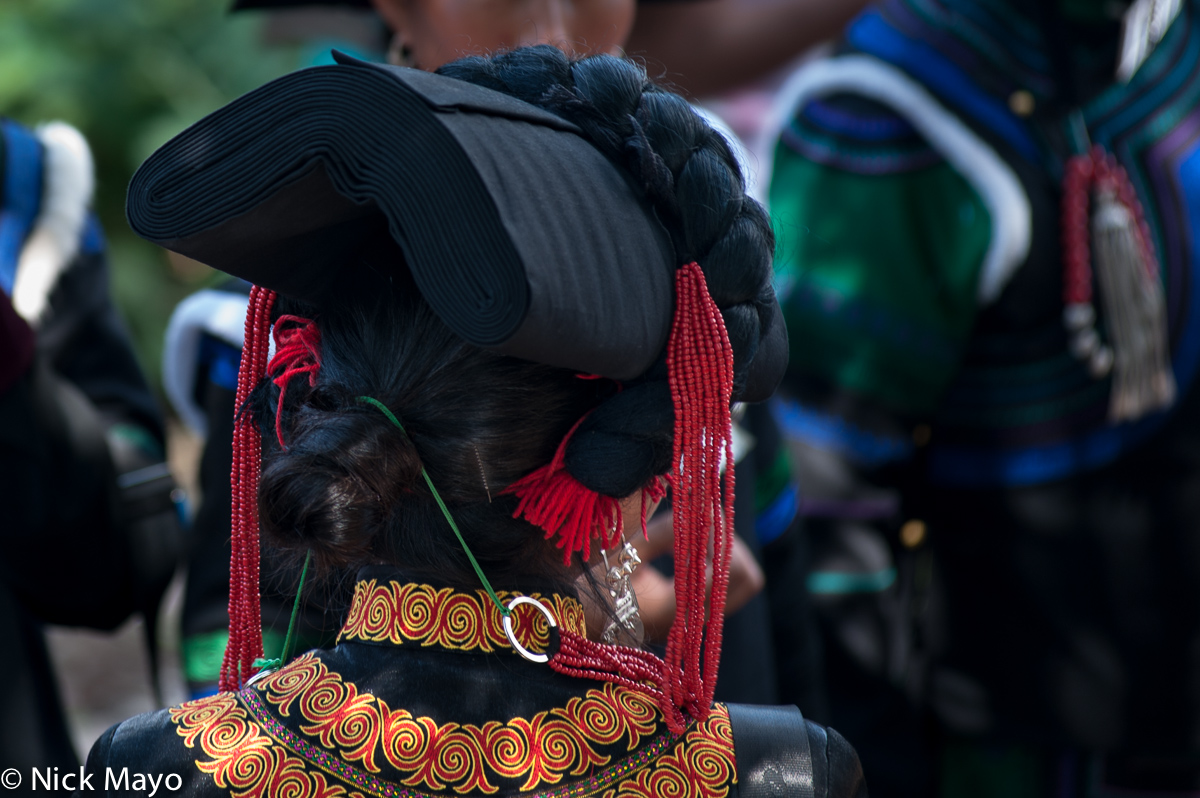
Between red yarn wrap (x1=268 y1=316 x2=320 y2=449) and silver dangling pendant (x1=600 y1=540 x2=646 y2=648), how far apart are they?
34cm

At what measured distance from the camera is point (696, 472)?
1.04m

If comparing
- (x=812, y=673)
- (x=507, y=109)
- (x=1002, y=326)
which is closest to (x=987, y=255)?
(x=1002, y=326)

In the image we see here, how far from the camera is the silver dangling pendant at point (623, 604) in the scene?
1.20 meters

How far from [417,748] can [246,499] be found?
0.31 m

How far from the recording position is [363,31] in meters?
2.30

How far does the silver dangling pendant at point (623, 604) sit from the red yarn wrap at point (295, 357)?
341 millimetres

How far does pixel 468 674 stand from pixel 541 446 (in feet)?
0.73

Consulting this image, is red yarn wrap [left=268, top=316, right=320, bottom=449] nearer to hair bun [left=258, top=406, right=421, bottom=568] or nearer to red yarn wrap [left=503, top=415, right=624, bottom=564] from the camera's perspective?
hair bun [left=258, top=406, right=421, bottom=568]

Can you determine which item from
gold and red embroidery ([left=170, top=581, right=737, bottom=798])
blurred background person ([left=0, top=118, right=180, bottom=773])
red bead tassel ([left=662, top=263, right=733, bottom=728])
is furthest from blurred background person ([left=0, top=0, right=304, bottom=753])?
red bead tassel ([left=662, top=263, right=733, bottom=728])

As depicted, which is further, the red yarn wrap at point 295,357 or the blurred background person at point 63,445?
the blurred background person at point 63,445

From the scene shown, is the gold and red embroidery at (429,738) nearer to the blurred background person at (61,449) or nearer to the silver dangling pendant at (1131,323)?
the blurred background person at (61,449)

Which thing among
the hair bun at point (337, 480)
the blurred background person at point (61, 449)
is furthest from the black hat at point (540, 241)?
the blurred background person at point (61, 449)

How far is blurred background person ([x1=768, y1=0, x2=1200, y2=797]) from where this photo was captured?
2.04 m

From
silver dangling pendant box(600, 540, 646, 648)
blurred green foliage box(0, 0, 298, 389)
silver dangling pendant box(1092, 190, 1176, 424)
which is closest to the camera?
silver dangling pendant box(600, 540, 646, 648)
